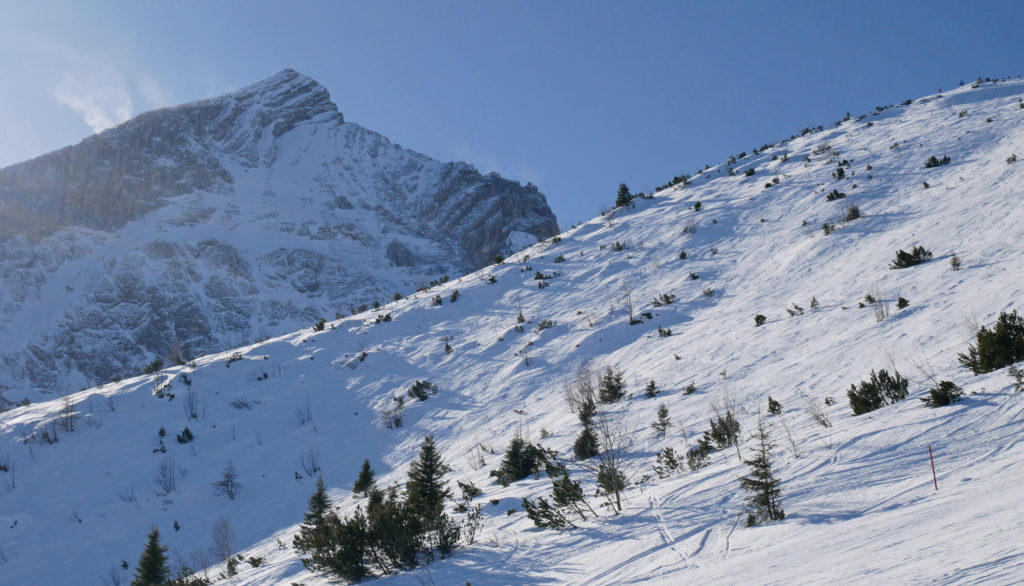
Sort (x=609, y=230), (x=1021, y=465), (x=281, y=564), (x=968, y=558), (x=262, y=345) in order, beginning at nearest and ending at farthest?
(x=968, y=558), (x=1021, y=465), (x=281, y=564), (x=262, y=345), (x=609, y=230)

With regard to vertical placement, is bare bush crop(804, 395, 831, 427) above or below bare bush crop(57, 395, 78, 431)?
below

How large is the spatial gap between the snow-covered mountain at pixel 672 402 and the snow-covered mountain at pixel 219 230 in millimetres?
29464

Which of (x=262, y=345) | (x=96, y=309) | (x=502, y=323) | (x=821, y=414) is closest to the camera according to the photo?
(x=821, y=414)

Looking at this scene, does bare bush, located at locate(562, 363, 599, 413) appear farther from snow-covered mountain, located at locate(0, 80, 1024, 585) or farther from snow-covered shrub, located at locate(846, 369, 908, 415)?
snow-covered shrub, located at locate(846, 369, 908, 415)

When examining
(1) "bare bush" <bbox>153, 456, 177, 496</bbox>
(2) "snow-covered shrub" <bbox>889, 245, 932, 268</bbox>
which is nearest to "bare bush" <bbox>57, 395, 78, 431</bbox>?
(1) "bare bush" <bbox>153, 456, 177, 496</bbox>

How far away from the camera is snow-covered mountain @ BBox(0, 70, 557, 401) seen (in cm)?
5509

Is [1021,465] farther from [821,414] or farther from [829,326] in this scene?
[829,326]

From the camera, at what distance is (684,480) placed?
6730 mm

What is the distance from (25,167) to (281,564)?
9760cm

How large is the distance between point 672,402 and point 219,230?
72.6 metres

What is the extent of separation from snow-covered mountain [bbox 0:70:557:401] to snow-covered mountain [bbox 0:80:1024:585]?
2946cm

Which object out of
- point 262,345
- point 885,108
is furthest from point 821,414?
point 885,108

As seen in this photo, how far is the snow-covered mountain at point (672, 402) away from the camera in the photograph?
4574mm

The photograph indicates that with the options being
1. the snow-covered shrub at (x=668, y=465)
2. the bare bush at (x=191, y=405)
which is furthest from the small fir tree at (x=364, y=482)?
the bare bush at (x=191, y=405)
